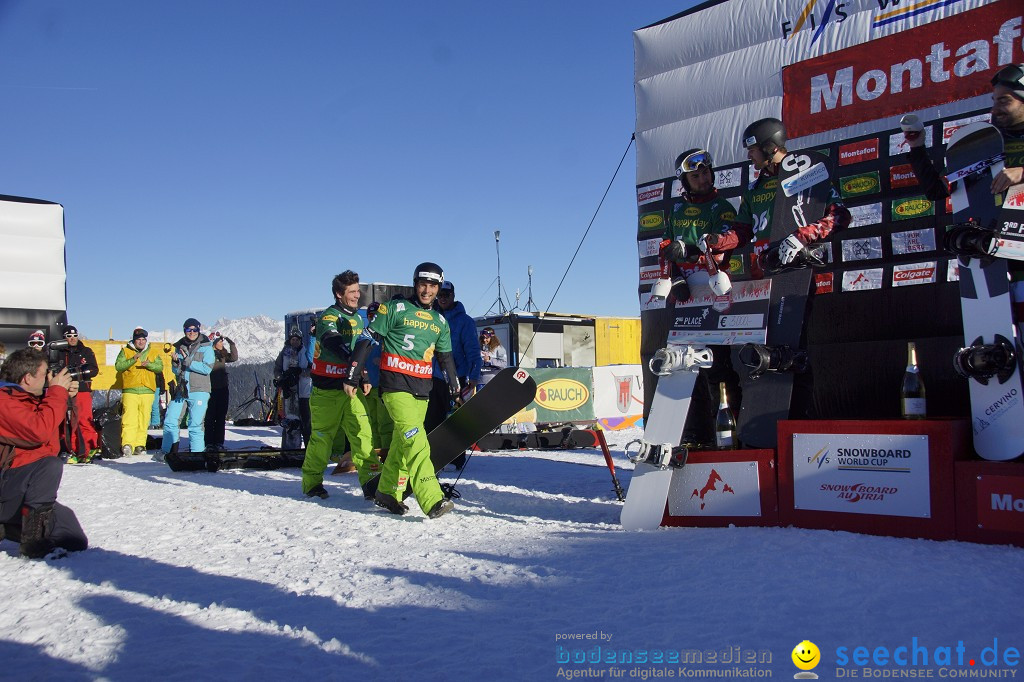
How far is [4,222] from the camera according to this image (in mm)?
10773

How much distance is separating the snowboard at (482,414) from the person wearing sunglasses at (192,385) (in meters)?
4.56

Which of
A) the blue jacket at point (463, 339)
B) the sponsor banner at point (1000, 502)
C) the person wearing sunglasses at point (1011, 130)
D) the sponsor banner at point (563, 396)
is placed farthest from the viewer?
the sponsor banner at point (563, 396)

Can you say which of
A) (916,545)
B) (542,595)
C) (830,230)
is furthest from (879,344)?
(542,595)

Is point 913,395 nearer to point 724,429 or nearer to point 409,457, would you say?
point 724,429

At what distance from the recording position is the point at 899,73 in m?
5.76

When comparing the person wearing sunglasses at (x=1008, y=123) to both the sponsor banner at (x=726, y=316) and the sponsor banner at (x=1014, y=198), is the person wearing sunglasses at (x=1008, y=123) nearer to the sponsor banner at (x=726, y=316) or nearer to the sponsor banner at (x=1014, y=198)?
the sponsor banner at (x=1014, y=198)

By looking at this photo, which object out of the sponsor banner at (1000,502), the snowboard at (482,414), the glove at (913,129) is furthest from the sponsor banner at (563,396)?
the sponsor banner at (1000,502)

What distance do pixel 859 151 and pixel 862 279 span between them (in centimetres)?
107

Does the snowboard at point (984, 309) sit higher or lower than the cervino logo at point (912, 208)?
lower

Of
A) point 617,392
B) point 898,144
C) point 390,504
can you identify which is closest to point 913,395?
point 898,144

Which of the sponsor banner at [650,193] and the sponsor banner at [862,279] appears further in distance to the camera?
the sponsor banner at [650,193]

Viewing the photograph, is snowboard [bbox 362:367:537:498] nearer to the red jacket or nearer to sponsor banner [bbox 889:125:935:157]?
the red jacket

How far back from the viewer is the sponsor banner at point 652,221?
23.9ft

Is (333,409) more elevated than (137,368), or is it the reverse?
(137,368)
